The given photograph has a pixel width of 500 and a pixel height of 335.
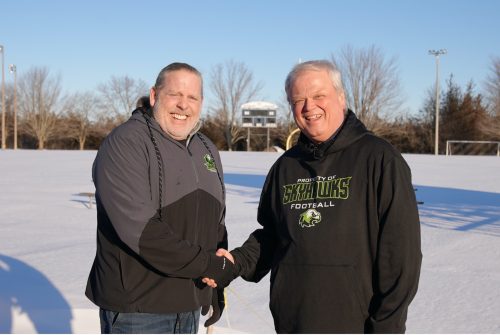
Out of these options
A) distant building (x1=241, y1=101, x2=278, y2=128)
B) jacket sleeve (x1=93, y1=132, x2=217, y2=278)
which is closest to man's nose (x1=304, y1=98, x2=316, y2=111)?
jacket sleeve (x1=93, y1=132, x2=217, y2=278)

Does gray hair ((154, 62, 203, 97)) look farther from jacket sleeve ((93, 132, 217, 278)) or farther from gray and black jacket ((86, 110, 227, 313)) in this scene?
jacket sleeve ((93, 132, 217, 278))

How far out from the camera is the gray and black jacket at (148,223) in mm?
2477

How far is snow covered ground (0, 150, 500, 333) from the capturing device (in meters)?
4.62

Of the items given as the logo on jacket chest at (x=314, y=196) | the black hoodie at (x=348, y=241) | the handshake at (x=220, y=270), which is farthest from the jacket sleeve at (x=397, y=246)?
the handshake at (x=220, y=270)

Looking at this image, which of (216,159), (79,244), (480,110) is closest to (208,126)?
(480,110)

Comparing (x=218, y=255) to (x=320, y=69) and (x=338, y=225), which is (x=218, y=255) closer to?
(x=338, y=225)

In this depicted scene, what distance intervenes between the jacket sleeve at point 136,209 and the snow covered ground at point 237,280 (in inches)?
79.5

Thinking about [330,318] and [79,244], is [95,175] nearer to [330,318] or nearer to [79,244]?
[330,318]

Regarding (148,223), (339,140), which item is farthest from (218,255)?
(339,140)

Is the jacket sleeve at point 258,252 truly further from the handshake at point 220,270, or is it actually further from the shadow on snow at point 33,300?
the shadow on snow at point 33,300

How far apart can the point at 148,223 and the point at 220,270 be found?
0.45m

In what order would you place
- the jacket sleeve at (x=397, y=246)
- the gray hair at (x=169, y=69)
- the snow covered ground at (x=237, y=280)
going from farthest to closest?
the snow covered ground at (x=237, y=280), the gray hair at (x=169, y=69), the jacket sleeve at (x=397, y=246)

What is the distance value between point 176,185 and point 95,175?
0.37 m

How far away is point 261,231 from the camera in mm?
2793
